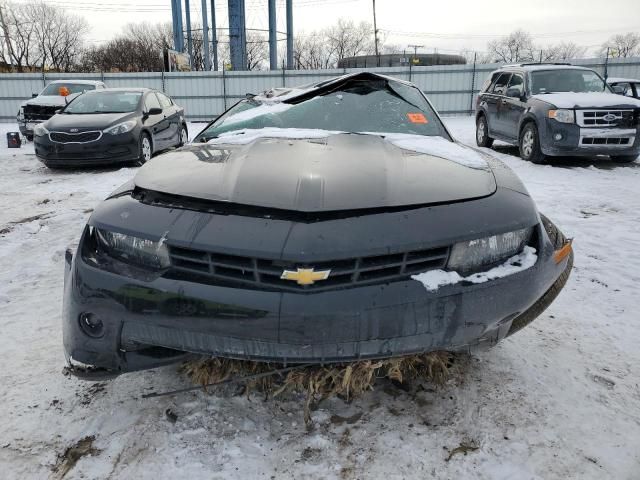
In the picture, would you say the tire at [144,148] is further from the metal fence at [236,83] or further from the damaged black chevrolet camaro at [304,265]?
the metal fence at [236,83]

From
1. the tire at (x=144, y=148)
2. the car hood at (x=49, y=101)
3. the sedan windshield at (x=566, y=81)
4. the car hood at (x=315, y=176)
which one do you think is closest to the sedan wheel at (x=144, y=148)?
the tire at (x=144, y=148)

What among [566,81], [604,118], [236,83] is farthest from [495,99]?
[236,83]

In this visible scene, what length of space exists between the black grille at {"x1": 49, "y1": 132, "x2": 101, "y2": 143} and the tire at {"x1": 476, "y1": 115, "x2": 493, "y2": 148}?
298 inches

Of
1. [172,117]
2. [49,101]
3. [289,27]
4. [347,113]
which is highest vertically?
[289,27]

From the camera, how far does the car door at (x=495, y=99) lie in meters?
9.39

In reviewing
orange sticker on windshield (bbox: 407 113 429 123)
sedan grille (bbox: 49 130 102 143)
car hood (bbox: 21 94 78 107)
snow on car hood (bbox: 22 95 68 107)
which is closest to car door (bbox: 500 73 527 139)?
orange sticker on windshield (bbox: 407 113 429 123)

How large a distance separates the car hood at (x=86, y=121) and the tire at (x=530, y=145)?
6.68 m

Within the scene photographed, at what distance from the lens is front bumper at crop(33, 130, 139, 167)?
7.13 meters

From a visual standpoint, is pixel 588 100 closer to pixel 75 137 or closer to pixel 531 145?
pixel 531 145

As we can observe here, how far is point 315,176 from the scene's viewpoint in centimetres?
173

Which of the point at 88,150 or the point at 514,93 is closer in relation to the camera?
the point at 88,150

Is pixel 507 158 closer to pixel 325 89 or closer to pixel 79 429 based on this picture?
pixel 325 89

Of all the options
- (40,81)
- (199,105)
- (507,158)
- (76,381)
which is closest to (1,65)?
(40,81)

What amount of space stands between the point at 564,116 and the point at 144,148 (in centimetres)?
677
